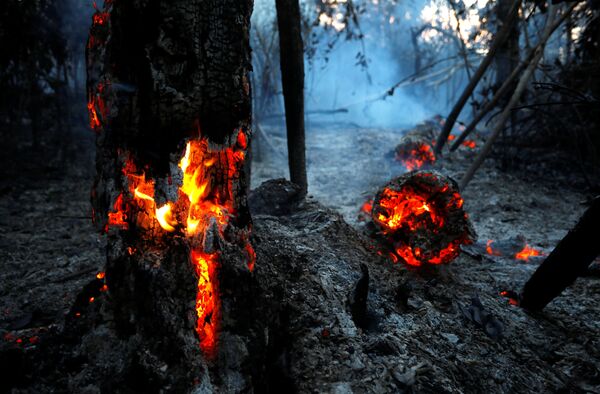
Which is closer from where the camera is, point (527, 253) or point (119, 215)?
point (119, 215)

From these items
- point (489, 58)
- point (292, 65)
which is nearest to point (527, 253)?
point (489, 58)

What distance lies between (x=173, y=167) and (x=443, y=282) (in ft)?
7.04

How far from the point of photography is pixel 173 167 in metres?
1.51

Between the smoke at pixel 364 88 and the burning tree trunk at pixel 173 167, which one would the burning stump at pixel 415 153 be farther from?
the smoke at pixel 364 88

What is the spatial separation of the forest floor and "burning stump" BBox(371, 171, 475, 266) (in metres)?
0.20

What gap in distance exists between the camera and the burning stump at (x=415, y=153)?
7051 mm

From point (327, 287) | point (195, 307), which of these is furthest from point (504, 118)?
point (195, 307)

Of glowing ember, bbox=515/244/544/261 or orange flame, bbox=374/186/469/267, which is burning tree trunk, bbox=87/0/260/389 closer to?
orange flame, bbox=374/186/469/267

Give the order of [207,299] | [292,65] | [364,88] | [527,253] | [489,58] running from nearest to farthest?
[207,299] → [292,65] → [527,253] → [489,58] → [364,88]

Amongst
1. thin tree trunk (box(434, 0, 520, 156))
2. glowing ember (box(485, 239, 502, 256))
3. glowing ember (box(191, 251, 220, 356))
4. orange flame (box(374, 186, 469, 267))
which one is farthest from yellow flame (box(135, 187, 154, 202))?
thin tree trunk (box(434, 0, 520, 156))

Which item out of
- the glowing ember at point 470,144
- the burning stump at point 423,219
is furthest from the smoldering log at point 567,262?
the glowing ember at point 470,144

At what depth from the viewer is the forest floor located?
1.92m

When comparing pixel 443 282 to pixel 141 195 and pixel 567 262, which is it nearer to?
pixel 567 262

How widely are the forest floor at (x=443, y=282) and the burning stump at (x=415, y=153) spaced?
19.7 inches
